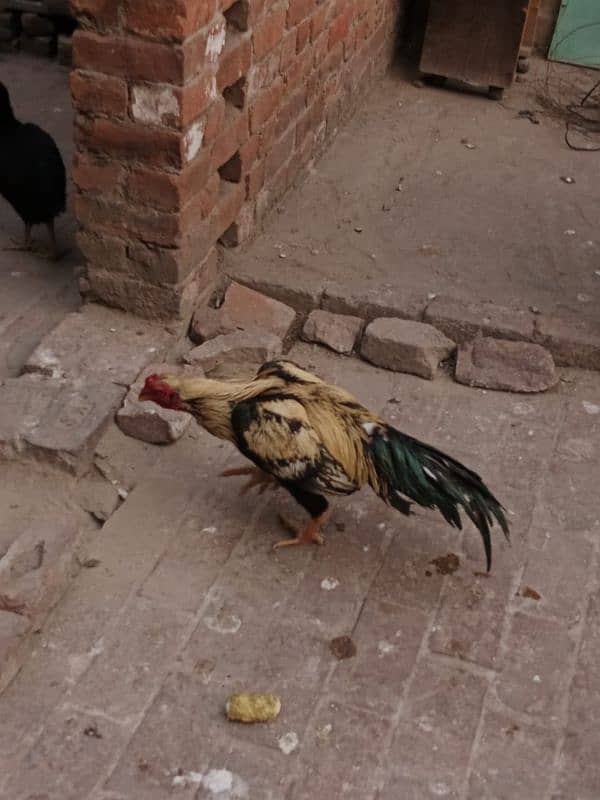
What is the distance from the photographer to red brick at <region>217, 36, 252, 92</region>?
17.0ft

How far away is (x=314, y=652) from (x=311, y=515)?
597 mm

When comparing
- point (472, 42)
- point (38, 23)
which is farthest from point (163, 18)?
point (38, 23)

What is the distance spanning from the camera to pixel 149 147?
4.88 metres

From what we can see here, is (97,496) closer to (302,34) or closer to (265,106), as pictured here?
(265,106)

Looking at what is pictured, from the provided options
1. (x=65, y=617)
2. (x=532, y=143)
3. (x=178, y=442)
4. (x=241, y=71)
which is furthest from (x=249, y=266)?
(x=532, y=143)

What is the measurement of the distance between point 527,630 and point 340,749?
3.05 ft

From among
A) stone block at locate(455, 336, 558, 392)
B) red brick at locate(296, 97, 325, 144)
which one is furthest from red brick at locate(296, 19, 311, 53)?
stone block at locate(455, 336, 558, 392)

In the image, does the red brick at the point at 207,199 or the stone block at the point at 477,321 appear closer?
the red brick at the point at 207,199

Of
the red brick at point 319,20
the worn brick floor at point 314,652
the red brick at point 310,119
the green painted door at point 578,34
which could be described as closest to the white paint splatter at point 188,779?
the worn brick floor at point 314,652

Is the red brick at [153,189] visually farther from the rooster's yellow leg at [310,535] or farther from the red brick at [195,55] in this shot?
the rooster's yellow leg at [310,535]

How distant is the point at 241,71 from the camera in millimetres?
5480

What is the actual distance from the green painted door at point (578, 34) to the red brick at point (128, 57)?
6.31 metres

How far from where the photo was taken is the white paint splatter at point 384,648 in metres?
3.85

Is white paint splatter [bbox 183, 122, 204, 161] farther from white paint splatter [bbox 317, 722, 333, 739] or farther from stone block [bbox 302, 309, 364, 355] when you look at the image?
white paint splatter [bbox 317, 722, 333, 739]
